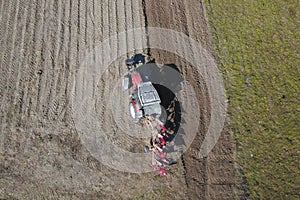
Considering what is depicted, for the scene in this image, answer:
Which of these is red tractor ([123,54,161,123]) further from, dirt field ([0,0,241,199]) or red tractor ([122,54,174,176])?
dirt field ([0,0,241,199])

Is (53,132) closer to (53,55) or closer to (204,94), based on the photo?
(53,55)

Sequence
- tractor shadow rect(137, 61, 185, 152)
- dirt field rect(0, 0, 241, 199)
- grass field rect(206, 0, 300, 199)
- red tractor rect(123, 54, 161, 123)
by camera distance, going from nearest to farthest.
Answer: dirt field rect(0, 0, 241, 199) → grass field rect(206, 0, 300, 199) → red tractor rect(123, 54, 161, 123) → tractor shadow rect(137, 61, 185, 152)

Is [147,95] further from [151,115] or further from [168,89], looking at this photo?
[168,89]

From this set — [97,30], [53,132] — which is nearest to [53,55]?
[97,30]

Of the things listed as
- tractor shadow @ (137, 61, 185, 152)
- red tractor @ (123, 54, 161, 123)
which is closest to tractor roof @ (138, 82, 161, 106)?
red tractor @ (123, 54, 161, 123)

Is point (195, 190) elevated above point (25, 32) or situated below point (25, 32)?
below

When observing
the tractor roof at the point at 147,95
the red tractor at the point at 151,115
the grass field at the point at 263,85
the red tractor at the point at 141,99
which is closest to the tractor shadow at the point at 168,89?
the red tractor at the point at 151,115

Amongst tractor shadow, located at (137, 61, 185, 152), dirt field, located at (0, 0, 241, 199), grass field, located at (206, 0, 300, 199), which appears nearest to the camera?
dirt field, located at (0, 0, 241, 199)
